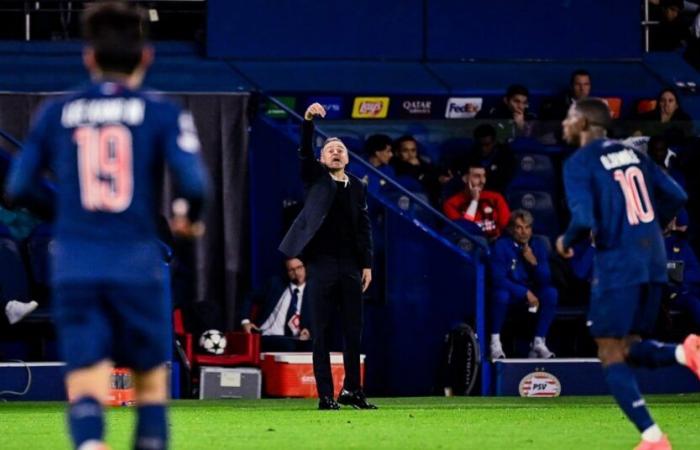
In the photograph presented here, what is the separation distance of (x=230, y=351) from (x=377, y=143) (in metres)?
2.56

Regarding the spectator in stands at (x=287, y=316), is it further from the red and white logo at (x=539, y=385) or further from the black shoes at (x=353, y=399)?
the black shoes at (x=353, y=399)

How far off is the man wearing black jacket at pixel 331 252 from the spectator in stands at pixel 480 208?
3.49 meters

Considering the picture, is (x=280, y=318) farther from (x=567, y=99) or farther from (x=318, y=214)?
(x=567, y=99)

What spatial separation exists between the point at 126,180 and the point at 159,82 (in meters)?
11.1

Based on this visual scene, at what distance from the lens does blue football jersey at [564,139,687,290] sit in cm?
836

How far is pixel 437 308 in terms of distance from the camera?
50.8 ft

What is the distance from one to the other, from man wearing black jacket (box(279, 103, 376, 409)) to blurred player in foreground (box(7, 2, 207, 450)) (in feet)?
19.3

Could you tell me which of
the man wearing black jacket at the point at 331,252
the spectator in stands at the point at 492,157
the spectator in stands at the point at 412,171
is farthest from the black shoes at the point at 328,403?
the spectator in stands at the point at 492,157

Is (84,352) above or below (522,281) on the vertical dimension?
above

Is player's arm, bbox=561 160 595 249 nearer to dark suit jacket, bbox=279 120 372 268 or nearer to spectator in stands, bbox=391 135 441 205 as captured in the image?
dark suit jacket, bbox=279 120 372 268

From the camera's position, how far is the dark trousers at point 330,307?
1193 cm

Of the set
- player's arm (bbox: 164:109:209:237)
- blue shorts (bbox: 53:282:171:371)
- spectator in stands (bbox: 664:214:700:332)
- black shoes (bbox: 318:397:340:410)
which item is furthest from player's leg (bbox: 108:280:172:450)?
spectator in stands (bbox: 664:214:700:332)

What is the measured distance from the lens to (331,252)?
39.6 feet

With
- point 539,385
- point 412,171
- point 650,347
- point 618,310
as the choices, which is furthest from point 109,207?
point 412,171
